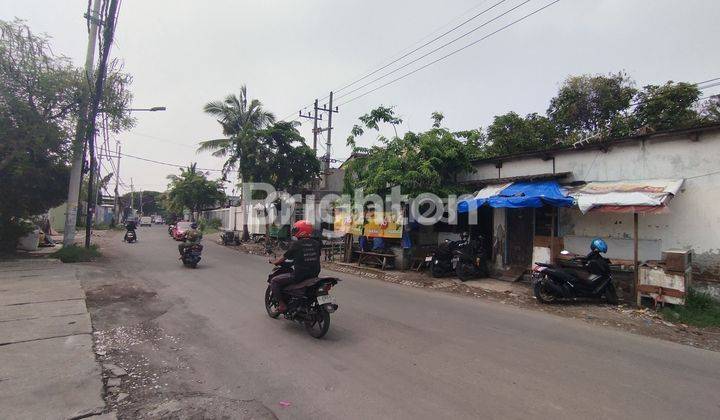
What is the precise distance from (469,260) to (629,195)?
4.46m

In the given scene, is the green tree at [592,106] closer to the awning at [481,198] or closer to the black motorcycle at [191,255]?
the awning at [481,198]

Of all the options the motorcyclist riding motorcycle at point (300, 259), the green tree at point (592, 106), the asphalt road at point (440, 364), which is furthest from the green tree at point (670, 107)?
the motorcyclist riding motorcycle at point (300, 259)

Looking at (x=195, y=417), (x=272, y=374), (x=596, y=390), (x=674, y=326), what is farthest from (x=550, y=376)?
(x=674, y=326)

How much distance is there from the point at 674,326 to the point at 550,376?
4576mm

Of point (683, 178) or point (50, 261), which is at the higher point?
point (683, 178)

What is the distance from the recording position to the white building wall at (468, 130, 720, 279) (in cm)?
862

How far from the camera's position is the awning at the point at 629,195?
8.43m

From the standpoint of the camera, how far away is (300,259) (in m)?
6.20

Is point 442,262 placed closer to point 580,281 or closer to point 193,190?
point 580,281

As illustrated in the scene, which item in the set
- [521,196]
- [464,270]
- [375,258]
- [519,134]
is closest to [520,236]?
[464,270]

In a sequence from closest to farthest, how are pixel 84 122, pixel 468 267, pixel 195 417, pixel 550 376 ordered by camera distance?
pixel 195 417
pixel 550 376
pixel 468 267
pixel 84 122

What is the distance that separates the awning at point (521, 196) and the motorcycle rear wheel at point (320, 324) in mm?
6654

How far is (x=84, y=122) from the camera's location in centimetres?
1425

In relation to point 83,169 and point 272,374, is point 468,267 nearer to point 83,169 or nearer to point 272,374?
point 272,374
